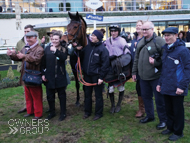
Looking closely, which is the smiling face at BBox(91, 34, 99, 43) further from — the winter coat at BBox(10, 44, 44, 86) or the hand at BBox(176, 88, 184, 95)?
the hand at BBox(176, 88, 184, 95)

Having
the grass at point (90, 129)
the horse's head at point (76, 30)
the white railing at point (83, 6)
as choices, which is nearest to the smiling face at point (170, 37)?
the grass at point (90, 129)

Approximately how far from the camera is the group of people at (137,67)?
3.26 meters

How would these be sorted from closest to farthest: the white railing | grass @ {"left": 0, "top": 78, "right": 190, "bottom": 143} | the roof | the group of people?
1. the group of people
2. grass @ {"left": 0, "top": 78, "right": 190, "bottom": 143}
3. the roof
4. the white railing

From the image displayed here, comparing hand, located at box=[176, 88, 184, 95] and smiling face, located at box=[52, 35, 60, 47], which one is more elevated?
smiling face, located at box=[52, 35, 60, 47]

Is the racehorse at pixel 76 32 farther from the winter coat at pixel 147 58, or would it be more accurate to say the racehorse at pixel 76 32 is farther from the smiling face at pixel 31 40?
the winter coat at pixel 147 58

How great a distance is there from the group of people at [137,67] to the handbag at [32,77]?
0.10 meters

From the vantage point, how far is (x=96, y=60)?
Answer: 4398mm

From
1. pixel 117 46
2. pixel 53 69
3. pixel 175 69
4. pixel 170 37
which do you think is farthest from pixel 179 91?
pixel 53 69

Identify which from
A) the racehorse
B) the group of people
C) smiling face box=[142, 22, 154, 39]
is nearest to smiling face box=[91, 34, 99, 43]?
the group of people

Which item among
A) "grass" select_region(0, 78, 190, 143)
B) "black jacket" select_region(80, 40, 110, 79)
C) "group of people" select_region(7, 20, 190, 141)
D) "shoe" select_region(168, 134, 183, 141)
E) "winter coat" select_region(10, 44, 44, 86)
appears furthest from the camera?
"black jacket" select_region(80, 40, 110, 79)

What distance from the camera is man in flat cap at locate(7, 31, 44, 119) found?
13.8 ft

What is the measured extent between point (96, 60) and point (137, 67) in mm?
916

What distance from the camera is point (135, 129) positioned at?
13.1ft

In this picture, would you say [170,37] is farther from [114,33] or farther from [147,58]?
[114,33]
